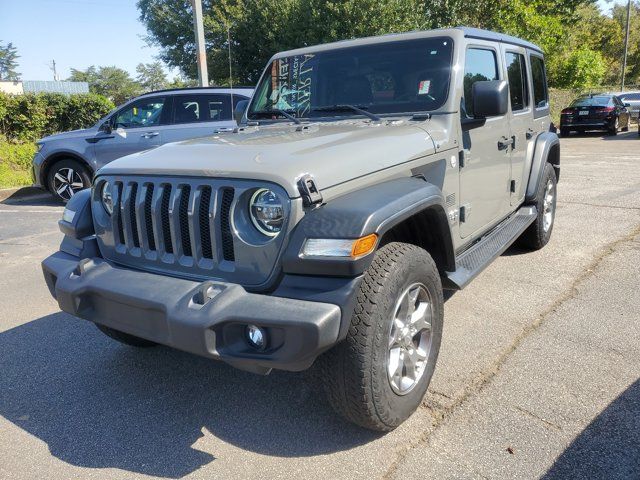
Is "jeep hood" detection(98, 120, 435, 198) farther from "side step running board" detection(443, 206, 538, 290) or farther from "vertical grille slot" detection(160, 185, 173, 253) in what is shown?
"side step running board" detection(443, 206, 538, 290)

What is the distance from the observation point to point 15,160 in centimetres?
1224

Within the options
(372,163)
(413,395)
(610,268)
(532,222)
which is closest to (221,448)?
(413,395)

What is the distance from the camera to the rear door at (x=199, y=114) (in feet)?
28.4

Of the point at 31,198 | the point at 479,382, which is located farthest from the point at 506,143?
the point at 31,198

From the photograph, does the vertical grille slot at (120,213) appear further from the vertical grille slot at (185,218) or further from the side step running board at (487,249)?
the side step running board at (487,249)

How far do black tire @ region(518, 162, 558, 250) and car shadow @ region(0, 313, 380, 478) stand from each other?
10.2 feet

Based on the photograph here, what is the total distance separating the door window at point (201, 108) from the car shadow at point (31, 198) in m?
2.71

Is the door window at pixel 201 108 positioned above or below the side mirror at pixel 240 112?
above

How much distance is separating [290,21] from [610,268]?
18.3 meters

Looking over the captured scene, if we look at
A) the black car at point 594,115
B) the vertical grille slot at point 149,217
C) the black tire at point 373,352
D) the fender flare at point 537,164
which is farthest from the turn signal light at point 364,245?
the black car at point 594,115

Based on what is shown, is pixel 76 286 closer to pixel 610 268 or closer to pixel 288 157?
pixel 288 157

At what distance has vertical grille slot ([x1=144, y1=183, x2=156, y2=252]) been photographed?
266 cm

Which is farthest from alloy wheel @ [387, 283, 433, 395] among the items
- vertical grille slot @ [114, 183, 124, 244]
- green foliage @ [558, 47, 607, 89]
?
green foliage @ [558, 47, 607, 89]

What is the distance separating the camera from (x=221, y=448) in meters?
2.57
